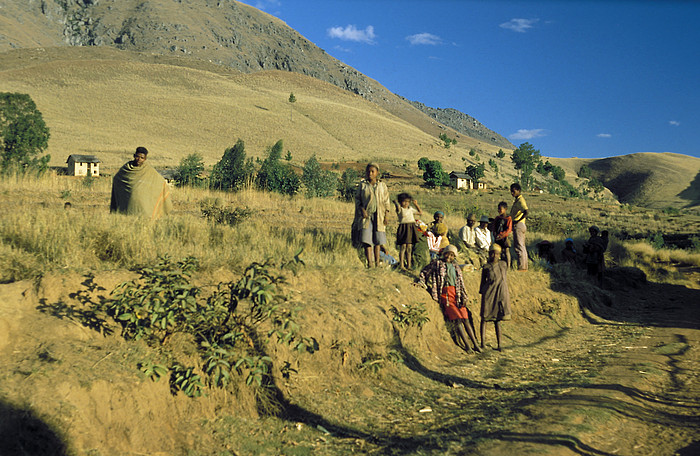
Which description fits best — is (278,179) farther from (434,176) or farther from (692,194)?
(692,194)

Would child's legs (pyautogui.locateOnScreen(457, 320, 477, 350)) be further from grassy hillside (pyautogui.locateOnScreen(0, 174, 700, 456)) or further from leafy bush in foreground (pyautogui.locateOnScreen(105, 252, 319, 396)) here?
leafy bush in foreground (pyautogui.locateOnScreen(105, 252, 319, 396))

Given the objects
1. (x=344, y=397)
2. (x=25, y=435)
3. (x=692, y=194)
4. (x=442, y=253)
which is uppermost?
(x=692, y=194)

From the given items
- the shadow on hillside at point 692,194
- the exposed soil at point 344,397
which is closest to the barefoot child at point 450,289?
the exposed soil at point 344,397

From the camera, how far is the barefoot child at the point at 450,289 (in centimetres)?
810

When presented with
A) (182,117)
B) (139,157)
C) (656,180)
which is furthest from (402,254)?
(656,180)

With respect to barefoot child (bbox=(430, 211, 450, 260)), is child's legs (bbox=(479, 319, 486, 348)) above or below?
below

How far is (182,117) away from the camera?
86.1 meters

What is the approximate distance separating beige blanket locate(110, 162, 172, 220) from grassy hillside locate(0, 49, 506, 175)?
43.8 meters

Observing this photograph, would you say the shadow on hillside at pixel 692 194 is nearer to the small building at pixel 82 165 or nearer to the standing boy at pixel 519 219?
the small building at pixel 82 165

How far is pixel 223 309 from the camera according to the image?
5270 millimetres

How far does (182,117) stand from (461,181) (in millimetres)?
49048

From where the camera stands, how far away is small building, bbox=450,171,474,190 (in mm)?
72062

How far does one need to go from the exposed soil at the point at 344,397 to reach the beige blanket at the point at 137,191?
3439 millimetres

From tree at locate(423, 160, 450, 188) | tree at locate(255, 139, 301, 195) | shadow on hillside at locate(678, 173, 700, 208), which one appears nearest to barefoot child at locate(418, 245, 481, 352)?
tree at locate(255, 139, 301, 195)
